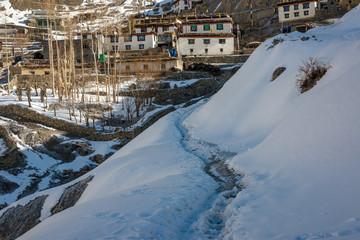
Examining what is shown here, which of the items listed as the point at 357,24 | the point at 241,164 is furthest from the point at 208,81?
the point at 241,164

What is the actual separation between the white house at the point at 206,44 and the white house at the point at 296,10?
21117 millimetres

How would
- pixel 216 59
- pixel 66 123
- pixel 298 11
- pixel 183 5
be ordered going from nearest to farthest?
pixel 66 123, pixel 216 59, pixel 298 11, pixel 183 5

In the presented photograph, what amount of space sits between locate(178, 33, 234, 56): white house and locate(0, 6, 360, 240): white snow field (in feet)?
131

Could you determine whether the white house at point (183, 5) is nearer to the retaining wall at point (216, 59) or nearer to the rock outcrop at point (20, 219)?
the retaining wall at point (216, 59)

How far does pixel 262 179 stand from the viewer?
10711mm

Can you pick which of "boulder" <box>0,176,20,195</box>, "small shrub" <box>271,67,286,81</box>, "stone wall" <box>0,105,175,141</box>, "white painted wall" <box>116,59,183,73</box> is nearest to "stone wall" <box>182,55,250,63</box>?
"white painted wall" <box>116,59,183,73</box>

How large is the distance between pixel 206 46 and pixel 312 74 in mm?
45282

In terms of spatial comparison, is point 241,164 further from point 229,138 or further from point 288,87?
point 288,87

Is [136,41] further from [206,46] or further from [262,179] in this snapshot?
[262,179]

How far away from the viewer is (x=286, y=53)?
73.1ft

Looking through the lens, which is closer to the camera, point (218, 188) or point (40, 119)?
point (218, 188)

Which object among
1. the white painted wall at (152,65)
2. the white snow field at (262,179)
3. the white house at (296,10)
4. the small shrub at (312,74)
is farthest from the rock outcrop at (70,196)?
the white house at (296,10)

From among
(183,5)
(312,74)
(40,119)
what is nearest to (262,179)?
(312,74)

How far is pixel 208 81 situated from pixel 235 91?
2167 cm
